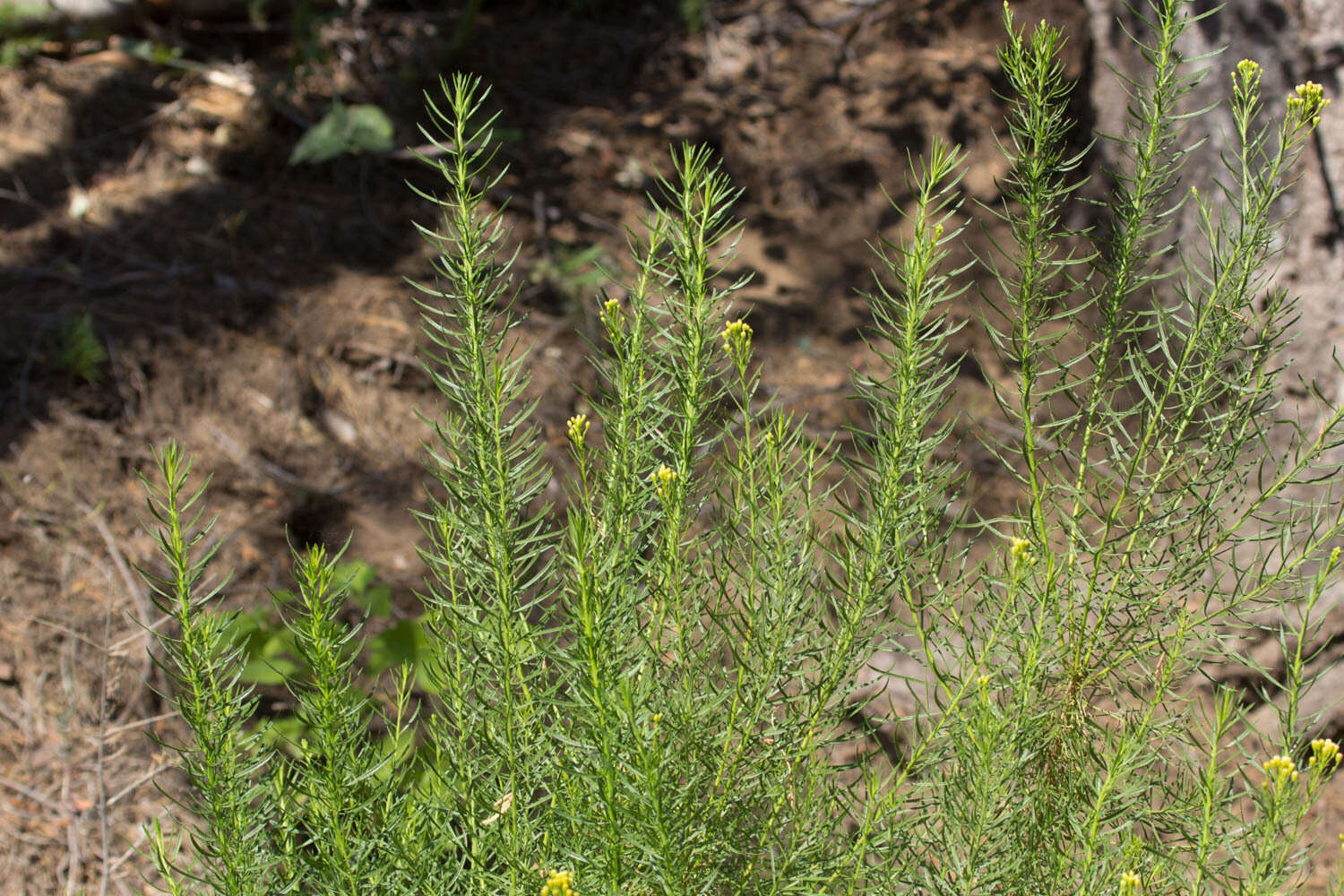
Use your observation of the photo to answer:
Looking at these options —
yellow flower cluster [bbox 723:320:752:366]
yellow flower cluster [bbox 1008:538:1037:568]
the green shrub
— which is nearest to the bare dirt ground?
the green shrub

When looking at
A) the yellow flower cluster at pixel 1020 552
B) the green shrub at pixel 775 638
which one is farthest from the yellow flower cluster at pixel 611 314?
the yellow flower cluster at pixel 1020 552

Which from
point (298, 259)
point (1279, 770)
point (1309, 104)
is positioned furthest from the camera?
point (298, 259)

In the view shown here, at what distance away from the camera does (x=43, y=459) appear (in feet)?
10.8

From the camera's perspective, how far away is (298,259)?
14.1ft

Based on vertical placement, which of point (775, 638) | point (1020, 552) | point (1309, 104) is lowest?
point (775, 638)

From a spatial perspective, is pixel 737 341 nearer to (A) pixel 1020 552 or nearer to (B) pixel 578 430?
(B) pixel 578 430

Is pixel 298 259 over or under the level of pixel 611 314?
under

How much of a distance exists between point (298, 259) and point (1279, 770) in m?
4.03

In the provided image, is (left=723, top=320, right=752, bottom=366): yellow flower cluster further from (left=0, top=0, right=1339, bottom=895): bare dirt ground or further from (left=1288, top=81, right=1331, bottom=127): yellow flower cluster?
(left=0, top=0, right=1339, bottom=895): bare dirt ground

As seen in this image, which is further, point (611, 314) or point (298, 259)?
point (298, 259)

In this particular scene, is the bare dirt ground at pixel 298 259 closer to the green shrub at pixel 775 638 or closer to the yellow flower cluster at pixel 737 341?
the green shrub at pixel 775 638

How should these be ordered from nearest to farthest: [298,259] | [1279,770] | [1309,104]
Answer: [1279,770] < [1309,104] < [298,259]

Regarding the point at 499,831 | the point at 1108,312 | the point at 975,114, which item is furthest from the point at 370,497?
the point at 975,114

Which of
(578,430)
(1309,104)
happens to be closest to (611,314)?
(578,430)
